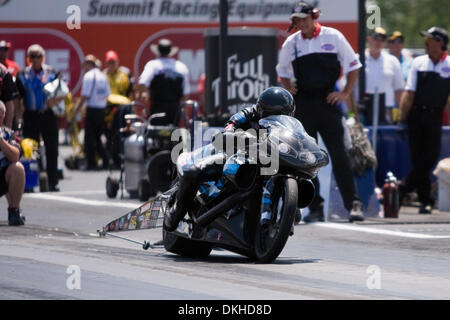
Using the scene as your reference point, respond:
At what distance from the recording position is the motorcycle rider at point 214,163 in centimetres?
1088

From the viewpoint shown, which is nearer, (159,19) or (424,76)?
(424,76)

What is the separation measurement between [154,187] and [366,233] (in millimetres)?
3917

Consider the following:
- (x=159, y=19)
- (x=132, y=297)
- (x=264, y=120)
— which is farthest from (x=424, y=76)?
(x=159, y=19)

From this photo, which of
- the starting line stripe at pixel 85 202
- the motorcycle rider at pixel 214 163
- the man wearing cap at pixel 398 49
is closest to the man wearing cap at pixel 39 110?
the starting line stripe at pixel 85 202

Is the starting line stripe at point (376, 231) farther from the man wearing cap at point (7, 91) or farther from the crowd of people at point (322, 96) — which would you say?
the man wearing cap at point (7, 91)

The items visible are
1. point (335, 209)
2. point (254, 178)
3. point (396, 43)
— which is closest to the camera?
point (254, 178)

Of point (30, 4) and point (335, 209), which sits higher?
point (30, 4)

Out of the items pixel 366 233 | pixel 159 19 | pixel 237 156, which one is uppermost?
pixel 159 19

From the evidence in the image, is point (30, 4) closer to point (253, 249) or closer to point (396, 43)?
point (396, 43)

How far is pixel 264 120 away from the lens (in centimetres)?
1084

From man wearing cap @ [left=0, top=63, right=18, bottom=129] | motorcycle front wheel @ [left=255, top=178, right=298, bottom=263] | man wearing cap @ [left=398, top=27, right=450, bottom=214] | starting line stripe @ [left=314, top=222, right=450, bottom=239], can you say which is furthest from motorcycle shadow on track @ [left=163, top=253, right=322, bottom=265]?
man wearing cap @ [left=398, top=27, right=450, bottom=214]

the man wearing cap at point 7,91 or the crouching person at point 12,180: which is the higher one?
the man wearing cap at point 7,91

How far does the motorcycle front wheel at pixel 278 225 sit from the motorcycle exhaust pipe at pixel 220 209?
23cm
